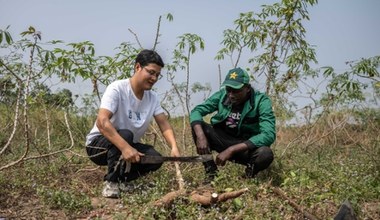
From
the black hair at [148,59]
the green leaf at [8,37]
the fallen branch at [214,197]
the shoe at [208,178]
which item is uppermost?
the green leaf at [8,37]

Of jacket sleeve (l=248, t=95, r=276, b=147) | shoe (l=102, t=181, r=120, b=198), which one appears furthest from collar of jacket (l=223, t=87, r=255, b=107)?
shoe (l=102, t=181, r=120, b=198)

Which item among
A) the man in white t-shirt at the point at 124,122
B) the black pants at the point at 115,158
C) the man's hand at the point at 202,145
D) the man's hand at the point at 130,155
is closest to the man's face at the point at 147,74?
the man in white t-shirt at the point at 124,122

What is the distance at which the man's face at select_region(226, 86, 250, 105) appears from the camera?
13.0ft

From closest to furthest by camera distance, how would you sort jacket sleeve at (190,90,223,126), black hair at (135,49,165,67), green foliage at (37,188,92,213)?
1. green foliage at (37,188,92,213)
2. black hair at (135,49,165,67)
3. jacket sleeve at (190,90,223,126)

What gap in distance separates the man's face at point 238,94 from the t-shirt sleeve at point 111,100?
1040 mm

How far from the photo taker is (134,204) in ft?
11.0

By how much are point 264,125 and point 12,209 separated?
2.31 meters

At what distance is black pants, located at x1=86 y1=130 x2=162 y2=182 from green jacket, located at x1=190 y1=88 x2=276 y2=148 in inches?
24.9

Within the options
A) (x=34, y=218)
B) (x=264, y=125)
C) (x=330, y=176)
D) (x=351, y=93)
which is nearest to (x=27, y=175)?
(x=34, y=218)

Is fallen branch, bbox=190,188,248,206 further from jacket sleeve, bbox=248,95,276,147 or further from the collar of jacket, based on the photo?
the collar of jacket

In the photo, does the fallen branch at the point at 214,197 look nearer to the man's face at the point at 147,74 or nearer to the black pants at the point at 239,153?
the black pants at the point at 239,153

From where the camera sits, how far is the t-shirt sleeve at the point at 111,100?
3.64 metres

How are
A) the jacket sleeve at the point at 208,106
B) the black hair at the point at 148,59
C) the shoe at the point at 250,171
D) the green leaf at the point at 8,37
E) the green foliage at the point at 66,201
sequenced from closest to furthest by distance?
the green leaf at the point at 8,37 → the green foliage at the point at 66,201 → the black hair at the point at 148,59 → the shoe at the point at 250,171 → the jacket sleeve at the point at 208,106

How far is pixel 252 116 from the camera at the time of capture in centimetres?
411
